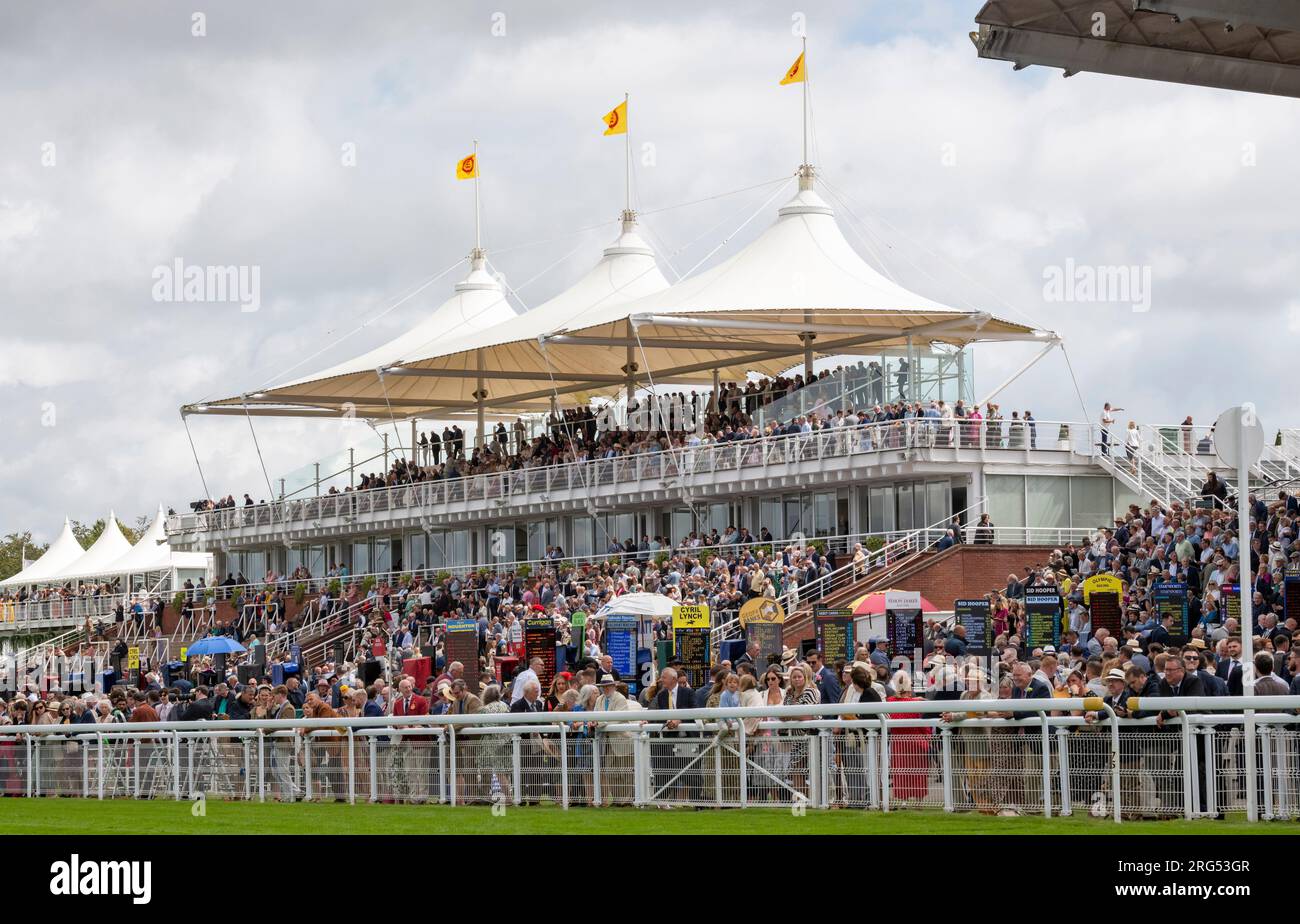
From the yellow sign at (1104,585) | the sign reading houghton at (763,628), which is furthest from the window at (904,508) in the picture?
the yellow sign at (1104,585)

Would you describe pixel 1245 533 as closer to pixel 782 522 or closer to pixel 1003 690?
pixel 1003 690

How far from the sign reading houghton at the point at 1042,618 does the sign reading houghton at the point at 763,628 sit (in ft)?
11.4

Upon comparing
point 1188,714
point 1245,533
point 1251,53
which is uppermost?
point 1251,53

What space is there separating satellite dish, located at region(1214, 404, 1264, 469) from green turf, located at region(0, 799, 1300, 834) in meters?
3.08

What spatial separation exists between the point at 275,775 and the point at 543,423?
4552 cm

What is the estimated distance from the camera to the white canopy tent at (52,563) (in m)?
88.6

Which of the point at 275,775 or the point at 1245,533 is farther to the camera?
the point at 275,775

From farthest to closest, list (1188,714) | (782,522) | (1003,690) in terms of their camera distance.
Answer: (782,522), (1003,690), (1188,714)

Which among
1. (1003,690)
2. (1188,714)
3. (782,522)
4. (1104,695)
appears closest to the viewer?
(1188,714)

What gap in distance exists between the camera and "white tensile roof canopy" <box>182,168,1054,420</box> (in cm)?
5228

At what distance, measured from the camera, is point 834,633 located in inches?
1233

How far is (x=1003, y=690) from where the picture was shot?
18.9 m

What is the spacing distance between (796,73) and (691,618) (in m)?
28.2
